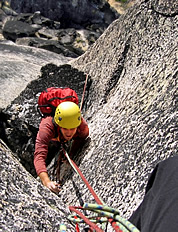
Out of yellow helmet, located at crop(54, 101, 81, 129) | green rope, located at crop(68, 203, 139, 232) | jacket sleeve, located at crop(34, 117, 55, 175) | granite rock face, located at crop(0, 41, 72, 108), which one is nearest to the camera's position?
green rope, located at crop(68, 203, 139, 232)

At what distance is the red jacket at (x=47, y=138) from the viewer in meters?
3.71

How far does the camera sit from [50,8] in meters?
35.9

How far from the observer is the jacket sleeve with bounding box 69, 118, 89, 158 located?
13.0 feet

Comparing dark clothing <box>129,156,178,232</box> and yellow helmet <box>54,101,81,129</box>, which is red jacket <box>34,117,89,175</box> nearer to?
yellow helmet <box>54,101,81,129</box>

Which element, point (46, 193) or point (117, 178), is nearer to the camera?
point (46, 193)

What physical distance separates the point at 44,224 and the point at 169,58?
91.6 inches

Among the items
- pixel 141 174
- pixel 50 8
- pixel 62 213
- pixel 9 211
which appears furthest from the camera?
pixel 50 8

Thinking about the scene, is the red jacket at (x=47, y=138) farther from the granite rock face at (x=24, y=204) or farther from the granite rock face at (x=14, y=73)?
the granite rock face at (x=14, y=73)

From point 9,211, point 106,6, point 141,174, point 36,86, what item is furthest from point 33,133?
point 106,6

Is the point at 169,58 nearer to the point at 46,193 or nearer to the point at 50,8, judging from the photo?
the point at 46,193

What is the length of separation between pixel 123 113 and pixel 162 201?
81.3 inches

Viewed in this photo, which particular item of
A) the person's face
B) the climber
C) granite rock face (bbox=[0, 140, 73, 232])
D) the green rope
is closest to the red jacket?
the climber

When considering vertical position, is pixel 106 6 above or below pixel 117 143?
below

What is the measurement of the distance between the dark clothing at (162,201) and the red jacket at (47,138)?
78.5 inches
